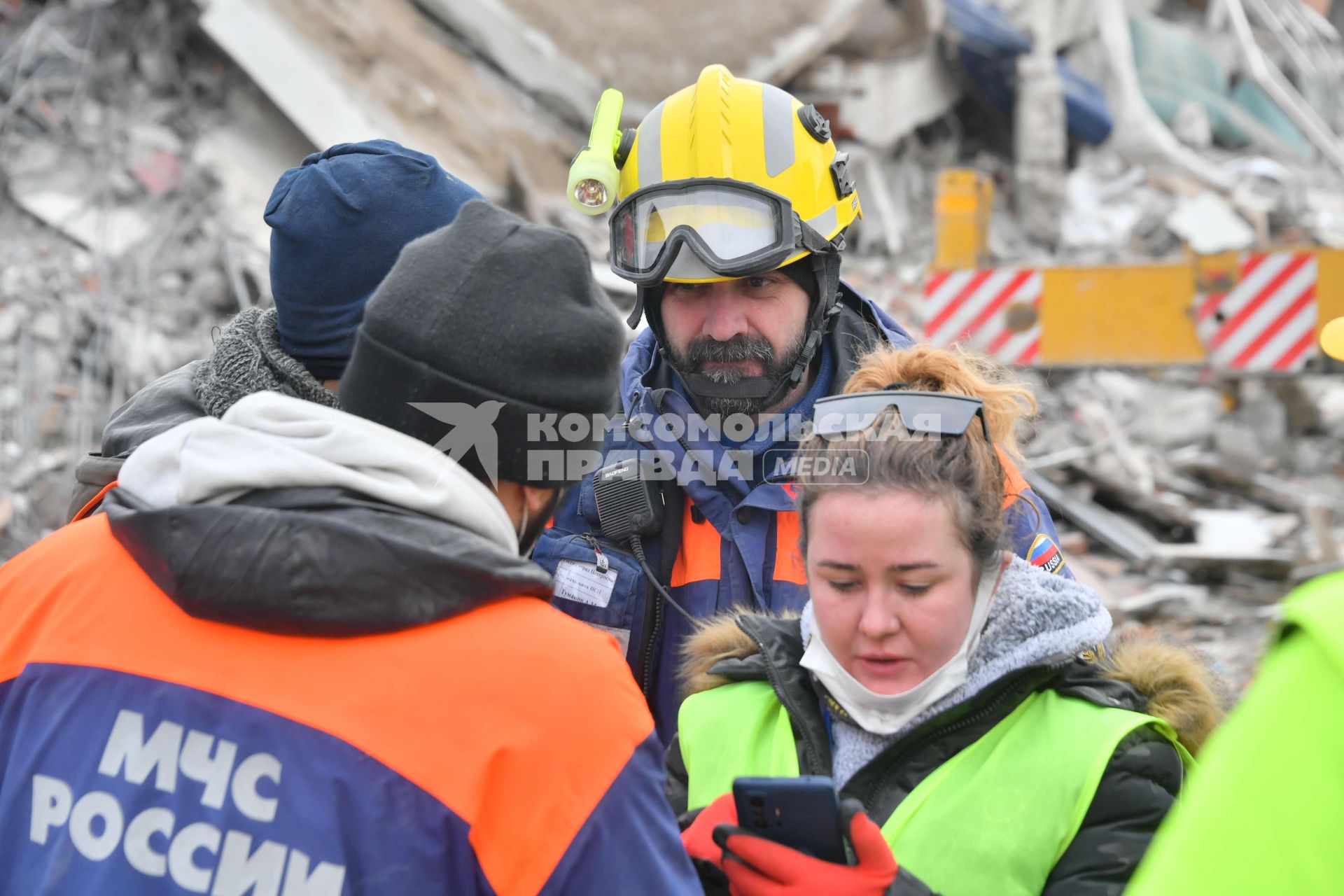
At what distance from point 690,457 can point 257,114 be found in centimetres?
620

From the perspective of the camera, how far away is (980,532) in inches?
84.4

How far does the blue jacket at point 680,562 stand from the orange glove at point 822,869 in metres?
1.14

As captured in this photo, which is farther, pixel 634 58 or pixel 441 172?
pixel 634 58

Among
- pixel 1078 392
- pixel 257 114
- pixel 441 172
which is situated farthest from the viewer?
pixel 1078 392

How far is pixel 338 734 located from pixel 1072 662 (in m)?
1.25

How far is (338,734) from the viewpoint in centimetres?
138

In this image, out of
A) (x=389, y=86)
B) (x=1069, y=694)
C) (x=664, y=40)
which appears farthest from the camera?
(x=664, y=40)

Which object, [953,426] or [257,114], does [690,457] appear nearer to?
[953,426]

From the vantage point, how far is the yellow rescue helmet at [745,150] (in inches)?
126

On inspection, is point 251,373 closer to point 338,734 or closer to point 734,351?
point 338,734

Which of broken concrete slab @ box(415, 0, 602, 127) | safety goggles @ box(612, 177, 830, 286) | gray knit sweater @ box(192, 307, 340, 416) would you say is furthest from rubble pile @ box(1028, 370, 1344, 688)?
broken concrete slab @ box(415, 0, 602, 127)

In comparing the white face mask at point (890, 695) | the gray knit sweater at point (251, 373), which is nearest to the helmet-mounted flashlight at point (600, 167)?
the gray knit sweater at point (251, 373)

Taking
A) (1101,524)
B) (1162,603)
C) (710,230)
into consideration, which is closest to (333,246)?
(710,230)

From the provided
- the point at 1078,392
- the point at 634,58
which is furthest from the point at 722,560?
the point at 634,58
